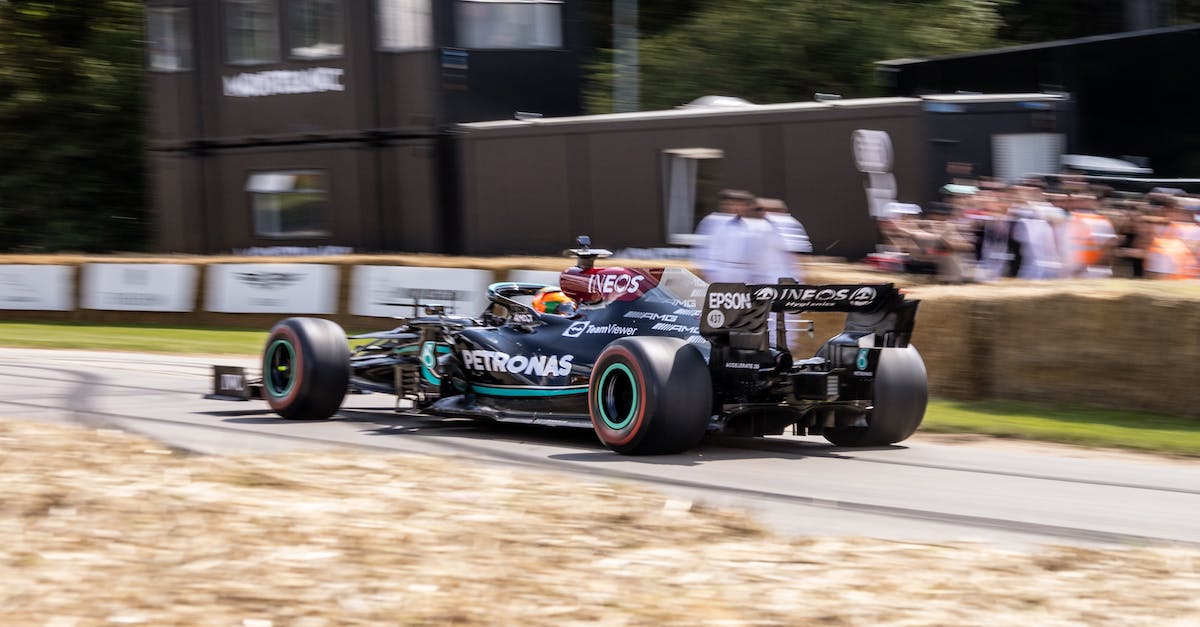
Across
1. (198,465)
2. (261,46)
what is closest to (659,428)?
(198,465)

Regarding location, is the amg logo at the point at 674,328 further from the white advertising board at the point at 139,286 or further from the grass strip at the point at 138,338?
the white advertising board at the point at 139,286

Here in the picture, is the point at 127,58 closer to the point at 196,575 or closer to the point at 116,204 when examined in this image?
the point at 116,204

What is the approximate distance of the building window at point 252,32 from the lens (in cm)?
2428

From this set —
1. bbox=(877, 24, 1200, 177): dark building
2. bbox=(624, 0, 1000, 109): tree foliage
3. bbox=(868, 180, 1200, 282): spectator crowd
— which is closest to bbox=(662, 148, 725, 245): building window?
bbox=(877, 24, 1200, 177): dark building

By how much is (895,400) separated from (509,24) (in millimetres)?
14958

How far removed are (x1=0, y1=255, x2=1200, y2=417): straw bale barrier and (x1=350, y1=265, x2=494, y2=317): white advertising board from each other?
19.7 feet

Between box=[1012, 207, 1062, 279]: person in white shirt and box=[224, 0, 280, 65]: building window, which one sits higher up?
box=[224, 0, 280, 65]: building window

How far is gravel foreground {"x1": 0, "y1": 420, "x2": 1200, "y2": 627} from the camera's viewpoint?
15.8ft

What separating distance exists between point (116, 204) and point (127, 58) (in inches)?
138

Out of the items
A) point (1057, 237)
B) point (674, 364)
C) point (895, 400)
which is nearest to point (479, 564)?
point (674, 364)

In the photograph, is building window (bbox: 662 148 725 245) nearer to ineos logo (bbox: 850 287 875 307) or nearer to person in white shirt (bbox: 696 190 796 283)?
person in white shirt (bbox: 696 190 796 283)

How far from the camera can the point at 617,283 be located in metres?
9.91

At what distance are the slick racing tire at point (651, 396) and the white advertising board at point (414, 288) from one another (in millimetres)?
8833

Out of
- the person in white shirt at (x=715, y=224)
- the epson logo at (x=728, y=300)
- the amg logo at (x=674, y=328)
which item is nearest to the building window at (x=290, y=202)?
the person in white shirt at (x=715, y=224)
